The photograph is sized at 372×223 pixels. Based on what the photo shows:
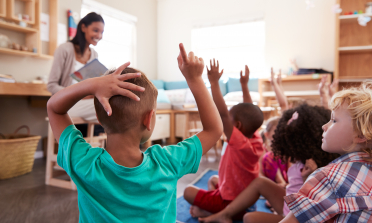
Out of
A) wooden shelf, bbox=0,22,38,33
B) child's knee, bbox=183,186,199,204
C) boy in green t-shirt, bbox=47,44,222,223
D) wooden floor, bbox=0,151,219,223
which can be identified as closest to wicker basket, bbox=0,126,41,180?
wooden floor, bbox=0,151,219,223

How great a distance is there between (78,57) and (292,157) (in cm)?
162

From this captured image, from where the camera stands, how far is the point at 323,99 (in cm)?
181

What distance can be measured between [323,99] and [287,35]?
2897 mm

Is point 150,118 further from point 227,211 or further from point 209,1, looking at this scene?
point 209,1

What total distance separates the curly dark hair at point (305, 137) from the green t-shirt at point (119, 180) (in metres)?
0.65

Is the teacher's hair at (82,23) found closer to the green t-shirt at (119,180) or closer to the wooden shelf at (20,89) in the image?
the wooden shelf at (20,89)

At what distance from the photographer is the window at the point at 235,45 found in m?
4.64

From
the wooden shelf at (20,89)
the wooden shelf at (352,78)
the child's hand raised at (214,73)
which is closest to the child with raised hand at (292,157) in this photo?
the child's hand raised at (214,73)

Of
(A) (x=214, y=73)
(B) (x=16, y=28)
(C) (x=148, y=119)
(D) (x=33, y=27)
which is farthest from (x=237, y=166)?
→ (D) (x=33, y=27)

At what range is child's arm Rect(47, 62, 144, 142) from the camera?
52 centimetres

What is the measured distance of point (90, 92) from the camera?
558mm

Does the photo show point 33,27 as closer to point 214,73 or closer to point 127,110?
point 214,73

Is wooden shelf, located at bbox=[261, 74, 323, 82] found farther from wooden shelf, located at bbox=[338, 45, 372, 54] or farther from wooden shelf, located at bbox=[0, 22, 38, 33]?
wooden shelf, located at bbox=[0, 22, 38, 33]

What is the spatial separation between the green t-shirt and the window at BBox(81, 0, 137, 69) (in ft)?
12.9
